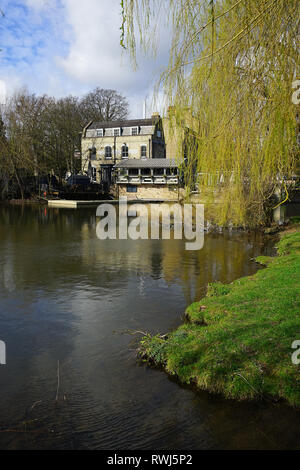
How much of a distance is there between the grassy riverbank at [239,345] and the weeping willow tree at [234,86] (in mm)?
2750

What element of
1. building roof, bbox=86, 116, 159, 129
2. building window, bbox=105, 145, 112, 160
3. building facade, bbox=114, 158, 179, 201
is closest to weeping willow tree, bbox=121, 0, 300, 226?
building facade, bbox=114, 158, 179, 201

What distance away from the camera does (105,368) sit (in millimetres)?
6156

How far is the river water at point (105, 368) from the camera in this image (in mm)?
4500

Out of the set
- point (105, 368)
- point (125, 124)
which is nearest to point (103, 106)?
point (125, 124)

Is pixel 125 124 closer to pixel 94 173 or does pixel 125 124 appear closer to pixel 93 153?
pixel 93 153

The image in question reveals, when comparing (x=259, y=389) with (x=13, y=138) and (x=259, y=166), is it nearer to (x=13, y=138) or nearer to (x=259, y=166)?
(x=259, y=166)

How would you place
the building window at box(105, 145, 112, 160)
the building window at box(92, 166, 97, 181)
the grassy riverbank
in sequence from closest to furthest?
the grassy riverbank, the building window at box(105, 145, 112, 160), the building window at box(92, 166, 97, 181)

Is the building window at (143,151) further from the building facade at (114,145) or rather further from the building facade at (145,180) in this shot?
the building facade at (145,180)

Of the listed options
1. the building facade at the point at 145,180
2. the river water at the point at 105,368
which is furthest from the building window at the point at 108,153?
the river water at the point at 105,368

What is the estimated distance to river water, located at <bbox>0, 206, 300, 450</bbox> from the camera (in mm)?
4500

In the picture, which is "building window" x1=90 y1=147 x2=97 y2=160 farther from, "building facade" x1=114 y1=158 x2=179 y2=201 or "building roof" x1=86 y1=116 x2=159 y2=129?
"building facade" x1=114 y1=158 x2=179 y2=201

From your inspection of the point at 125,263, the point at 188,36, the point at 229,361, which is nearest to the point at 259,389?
the point at 229,361

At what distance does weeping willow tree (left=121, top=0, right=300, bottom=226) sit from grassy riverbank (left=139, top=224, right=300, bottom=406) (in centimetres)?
275
